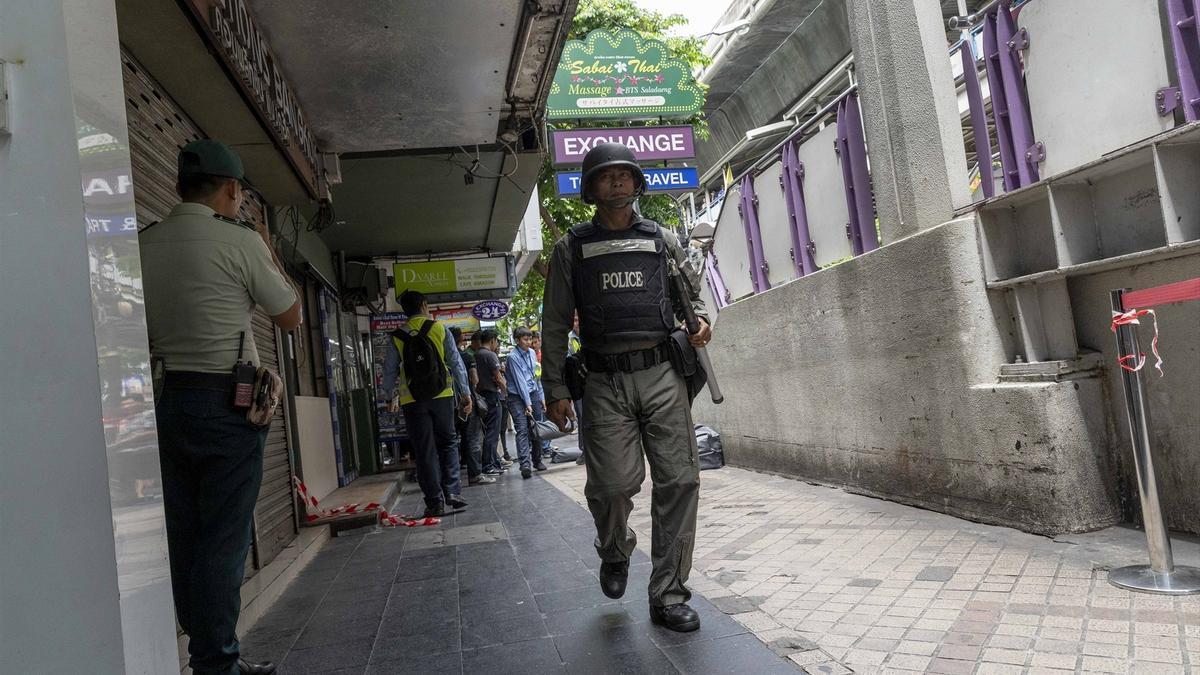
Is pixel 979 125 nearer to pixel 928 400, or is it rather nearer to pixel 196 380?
pixel 928 400

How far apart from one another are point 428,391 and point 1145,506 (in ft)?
18.0

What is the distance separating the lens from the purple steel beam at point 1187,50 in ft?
12.2

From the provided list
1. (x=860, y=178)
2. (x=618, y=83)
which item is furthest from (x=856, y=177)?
(x=618, y=83)

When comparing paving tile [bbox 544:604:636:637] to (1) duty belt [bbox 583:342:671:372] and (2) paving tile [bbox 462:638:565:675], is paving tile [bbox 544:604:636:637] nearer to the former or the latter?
(2) paving tile [bbox 462:638:565:675]

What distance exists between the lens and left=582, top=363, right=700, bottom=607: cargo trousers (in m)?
3.61

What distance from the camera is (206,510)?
2.82 meters

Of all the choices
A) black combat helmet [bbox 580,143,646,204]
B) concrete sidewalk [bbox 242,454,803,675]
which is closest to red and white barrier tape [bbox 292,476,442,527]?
concrete sidewalk [bbox 242,454,803,675]

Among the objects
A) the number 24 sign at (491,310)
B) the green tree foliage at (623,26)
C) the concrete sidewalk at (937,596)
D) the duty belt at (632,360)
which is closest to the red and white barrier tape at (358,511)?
the concrete sidewalk at (937,596)

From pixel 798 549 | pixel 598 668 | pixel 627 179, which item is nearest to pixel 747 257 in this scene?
pixel 798 549

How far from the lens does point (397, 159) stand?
28.5 feet

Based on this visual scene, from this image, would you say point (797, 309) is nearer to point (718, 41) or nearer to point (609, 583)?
point (609, 583)

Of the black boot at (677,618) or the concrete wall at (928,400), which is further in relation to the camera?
the concrete wall at (928,400)

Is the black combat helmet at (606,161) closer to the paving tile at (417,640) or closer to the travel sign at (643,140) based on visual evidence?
the paving tile at (417,640)

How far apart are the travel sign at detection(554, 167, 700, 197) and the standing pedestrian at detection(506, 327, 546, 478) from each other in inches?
73.9
